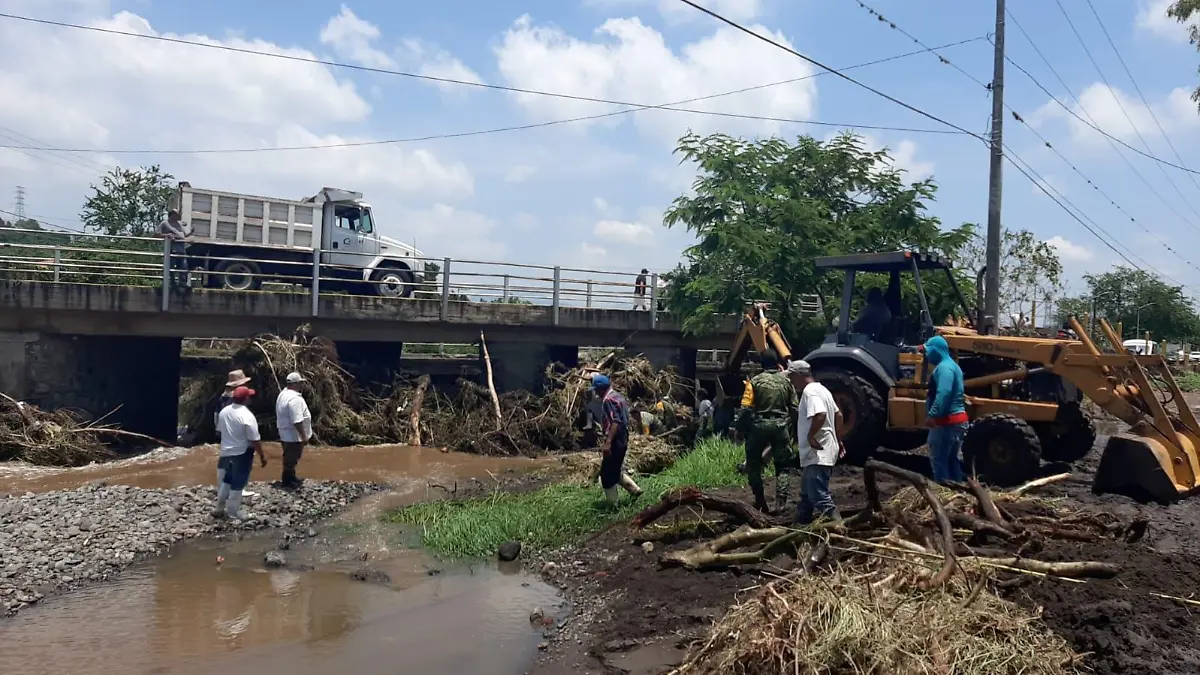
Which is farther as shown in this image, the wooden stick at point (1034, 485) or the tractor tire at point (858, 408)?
the tractor tire at point (858, 408)

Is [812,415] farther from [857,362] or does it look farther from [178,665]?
[178,665]

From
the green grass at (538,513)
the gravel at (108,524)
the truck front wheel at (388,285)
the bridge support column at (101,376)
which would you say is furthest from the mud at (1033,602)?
the truck front wheel at (388,285)

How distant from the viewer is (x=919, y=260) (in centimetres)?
1131

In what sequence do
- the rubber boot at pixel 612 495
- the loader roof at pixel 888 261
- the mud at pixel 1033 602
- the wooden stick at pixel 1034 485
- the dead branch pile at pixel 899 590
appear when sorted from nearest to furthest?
the dead branch pile at pixel 899 590 → the mud at pixel 1033 602 → the wooden stick at pixel 1034 485 → the rubber boot at pixel 612 495 → the loader roof at pixel 888 261

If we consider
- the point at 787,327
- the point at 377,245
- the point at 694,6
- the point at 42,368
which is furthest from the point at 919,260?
the point at 42,368

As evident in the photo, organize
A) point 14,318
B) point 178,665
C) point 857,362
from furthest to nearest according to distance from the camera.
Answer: point 14,318 < point 857,362 < point 178,665

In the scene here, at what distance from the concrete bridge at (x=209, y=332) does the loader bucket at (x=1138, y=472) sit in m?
11.9

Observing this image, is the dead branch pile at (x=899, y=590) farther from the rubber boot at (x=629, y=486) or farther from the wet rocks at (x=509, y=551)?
the rubber boot at (x=629, y=486)

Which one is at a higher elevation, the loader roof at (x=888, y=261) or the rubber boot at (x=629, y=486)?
the loader roof at (x=888, y=261)

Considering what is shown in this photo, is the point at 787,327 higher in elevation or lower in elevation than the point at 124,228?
lower

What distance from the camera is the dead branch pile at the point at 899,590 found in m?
4.39

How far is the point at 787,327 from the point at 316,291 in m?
9.23

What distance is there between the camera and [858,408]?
10938 mm

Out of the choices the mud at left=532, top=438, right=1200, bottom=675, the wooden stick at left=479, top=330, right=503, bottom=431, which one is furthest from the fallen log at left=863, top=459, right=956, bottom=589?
the wooden stick at left=479, top=330, right=503, bottom=431
